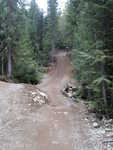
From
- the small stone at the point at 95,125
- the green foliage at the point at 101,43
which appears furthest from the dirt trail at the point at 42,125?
the green foliage at the point at 101,43

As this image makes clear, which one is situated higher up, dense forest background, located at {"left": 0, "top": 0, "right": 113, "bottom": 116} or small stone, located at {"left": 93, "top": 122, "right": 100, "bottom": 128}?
dense forest background, located at {"left": 0, "top": 0, "right": 113, "bottom": 116}

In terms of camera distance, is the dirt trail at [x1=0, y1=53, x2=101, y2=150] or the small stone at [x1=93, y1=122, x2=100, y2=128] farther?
the small stone at [x1=93, y1=122, x2=100, y2=128]

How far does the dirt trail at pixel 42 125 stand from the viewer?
6.84 meters

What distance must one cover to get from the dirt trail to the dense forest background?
1707mm

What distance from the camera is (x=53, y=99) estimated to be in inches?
533

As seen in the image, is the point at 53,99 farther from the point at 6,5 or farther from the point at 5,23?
the point at 6,5

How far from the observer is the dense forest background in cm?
965

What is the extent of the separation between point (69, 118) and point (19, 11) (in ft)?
51.3

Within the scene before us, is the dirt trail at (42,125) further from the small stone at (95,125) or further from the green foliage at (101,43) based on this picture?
the green foliage at (101,43)

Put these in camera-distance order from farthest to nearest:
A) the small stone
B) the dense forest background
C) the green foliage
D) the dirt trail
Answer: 1. the dense forest background
2. the green foliage
3. the small stone
4. the dirt trail

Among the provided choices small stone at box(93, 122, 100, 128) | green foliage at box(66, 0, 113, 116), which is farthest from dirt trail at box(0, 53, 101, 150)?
green foliage at box(66, 0, 113, 116)

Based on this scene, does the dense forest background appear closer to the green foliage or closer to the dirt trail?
the green foliage

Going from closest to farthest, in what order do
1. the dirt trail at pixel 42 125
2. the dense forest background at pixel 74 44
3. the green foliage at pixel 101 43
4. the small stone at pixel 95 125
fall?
the dirt trail at pixel 42 125 < the small stone at pixel 95 125 < the green foliage at pixel 101 43 < the dense forest background at pixel 74 44

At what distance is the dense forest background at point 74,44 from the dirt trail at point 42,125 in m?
1.71
